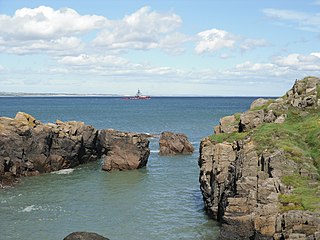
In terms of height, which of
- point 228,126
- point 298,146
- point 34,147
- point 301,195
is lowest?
point 34,147

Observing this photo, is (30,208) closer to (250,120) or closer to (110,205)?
(110,205)

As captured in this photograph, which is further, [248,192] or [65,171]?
[65,171]

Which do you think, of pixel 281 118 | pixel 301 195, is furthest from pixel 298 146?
pixel 301 195

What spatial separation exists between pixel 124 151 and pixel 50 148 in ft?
35.0

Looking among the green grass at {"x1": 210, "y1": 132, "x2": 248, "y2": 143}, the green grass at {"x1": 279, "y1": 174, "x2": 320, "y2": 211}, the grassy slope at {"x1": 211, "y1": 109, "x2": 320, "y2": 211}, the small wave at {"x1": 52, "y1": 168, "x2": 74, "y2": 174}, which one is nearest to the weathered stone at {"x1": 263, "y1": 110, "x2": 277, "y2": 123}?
the grassy slope at {"x1": 211, "y1": 109, "x2": 320, "y2": 211}

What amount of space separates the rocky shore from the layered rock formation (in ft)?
70.9

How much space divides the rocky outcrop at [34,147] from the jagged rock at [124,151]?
5156 millimetres

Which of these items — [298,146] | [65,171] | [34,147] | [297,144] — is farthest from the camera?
[65,171]

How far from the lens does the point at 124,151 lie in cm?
6675

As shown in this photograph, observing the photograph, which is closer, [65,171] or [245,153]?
[245,153]

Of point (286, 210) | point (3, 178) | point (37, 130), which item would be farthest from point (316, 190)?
point (37, 130)

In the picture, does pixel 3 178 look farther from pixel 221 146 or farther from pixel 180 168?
pixel 221 146

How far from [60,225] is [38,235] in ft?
9.31

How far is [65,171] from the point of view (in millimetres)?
64812
